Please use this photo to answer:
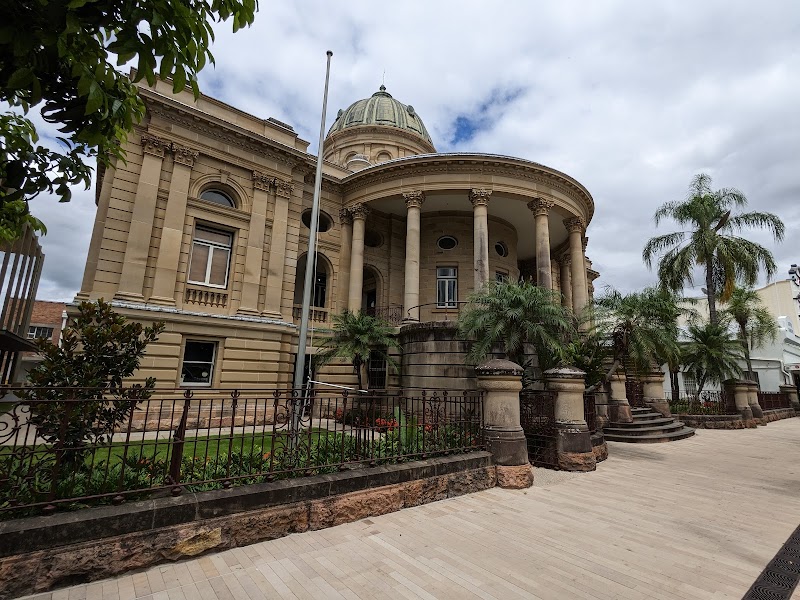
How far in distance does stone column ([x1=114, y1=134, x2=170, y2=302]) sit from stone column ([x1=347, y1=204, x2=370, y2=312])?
330 inches

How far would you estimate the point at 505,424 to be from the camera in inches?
303

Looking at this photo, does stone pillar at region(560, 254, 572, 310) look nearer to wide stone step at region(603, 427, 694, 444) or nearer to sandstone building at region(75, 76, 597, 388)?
sandstone building at region(75, 76, 597, 388)

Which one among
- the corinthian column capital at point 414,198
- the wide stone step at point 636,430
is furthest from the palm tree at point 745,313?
the corinthian column capital at point 414,198

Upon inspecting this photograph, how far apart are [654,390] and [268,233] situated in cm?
1792

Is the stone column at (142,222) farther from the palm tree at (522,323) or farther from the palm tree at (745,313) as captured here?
the palm tree at (745,313)

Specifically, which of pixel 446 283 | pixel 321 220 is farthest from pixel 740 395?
pixel 321 220

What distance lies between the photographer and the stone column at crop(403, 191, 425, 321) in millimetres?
17705

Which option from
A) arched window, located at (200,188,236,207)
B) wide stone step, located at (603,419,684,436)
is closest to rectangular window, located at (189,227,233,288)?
arched window, located at (200,188,236,207)

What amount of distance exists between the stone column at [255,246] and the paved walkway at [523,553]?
1193cm

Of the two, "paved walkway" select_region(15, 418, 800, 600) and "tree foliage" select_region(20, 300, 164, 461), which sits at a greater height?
"tree foliage" select_region(20, 300, 164, 461)

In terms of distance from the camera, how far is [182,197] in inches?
587

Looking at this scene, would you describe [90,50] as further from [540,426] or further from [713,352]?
[713,352]

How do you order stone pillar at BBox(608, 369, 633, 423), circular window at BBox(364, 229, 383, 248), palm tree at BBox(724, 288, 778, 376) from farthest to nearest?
palm tree at BBox(724, 288, 778, 376) → circular window at BBox(364, 229, 383, 248) → stone pillar at BBox(608, 369, 633, 423)

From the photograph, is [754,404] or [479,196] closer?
[479,196]
